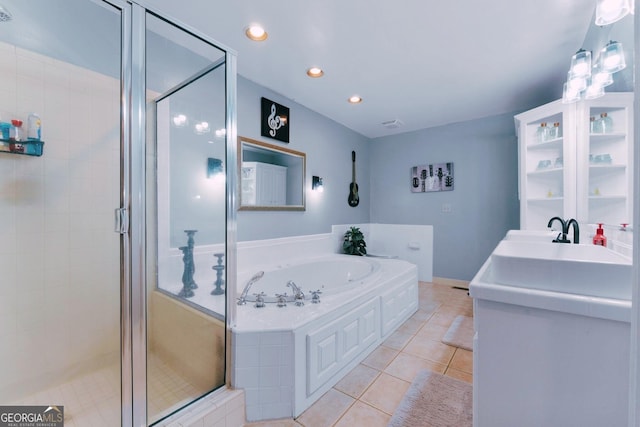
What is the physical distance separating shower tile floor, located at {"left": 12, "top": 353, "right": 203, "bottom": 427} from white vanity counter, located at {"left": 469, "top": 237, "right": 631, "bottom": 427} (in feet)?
4.38

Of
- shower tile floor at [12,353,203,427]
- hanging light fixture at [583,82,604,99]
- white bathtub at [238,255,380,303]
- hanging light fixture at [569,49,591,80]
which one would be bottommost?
shower tile floor at [12,353,203,427]

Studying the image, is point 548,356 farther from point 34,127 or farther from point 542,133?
point 542,133

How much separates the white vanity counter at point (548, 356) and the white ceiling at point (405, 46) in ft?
5.75

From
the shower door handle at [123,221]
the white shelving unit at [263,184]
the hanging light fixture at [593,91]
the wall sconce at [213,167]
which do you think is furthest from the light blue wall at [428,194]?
the hanging light fixture at [593,91]

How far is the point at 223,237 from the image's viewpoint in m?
1.53

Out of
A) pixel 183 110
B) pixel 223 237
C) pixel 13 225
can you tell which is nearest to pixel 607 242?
pixel 223 237

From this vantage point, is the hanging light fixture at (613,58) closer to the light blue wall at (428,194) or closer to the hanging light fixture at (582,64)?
the hanging light fixture at (582,64)

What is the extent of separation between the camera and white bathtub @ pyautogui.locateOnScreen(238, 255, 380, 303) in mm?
2340

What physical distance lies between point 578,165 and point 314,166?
8.10 feet

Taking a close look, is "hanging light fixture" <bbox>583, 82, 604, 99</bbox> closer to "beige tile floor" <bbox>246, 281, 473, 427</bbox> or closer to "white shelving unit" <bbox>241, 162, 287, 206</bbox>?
"beige tile floor" <bbox>246, 281, 473, 427</bbox>

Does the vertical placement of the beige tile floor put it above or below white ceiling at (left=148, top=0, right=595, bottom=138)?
below

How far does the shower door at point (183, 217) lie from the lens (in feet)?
4.38

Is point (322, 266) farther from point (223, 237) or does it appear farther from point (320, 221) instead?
point (223, 237)

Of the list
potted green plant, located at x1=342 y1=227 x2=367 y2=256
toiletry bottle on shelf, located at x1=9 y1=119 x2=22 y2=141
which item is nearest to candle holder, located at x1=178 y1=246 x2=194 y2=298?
toiletry bottle on shelf, located at x1=9 y1=119 x2=22 y2=141
